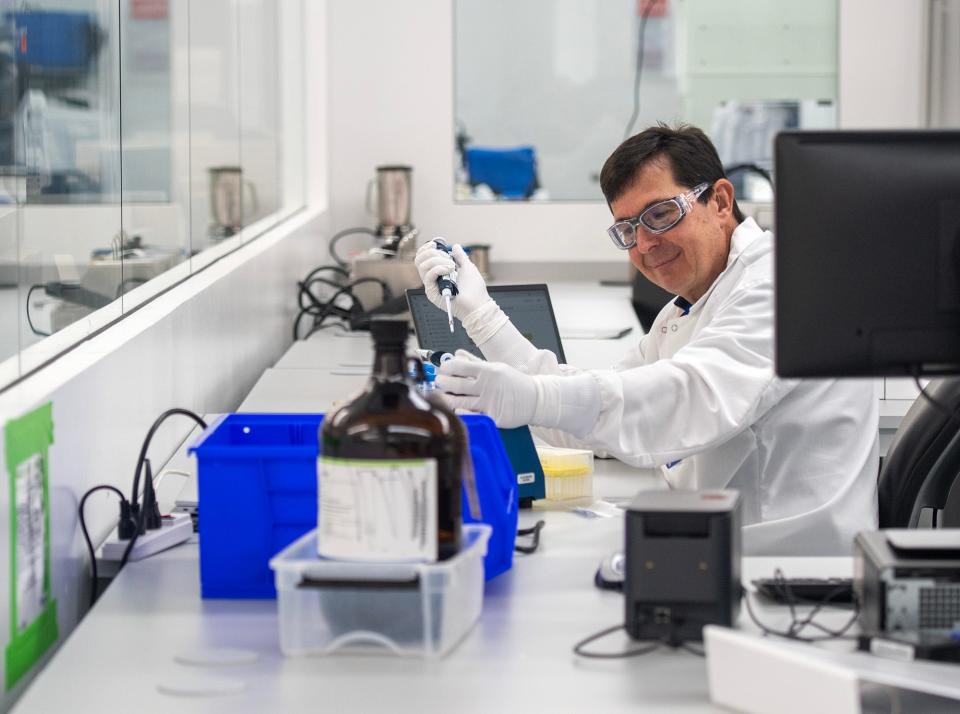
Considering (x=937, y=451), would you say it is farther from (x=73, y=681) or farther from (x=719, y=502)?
(x=73, y=681)

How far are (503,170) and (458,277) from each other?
111 inches

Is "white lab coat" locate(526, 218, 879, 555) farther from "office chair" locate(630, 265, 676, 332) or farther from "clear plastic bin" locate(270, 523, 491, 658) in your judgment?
"office chair" locate(630, 265, 676, 332)

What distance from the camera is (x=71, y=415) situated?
4.61ft

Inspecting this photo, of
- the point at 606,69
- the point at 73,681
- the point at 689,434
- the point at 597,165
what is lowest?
the point at 73,681

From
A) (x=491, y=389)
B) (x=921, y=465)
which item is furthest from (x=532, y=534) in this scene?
(x=921, y=465)

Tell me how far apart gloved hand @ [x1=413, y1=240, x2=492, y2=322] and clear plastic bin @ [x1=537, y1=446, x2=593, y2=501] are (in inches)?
12.6

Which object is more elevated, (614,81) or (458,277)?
(614,81)


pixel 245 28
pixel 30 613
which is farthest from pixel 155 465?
pixel 245 28

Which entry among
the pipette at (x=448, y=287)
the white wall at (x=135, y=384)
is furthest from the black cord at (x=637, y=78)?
the pipette at (x=448, y=287)

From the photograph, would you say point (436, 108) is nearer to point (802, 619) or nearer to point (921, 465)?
point (921, 465)

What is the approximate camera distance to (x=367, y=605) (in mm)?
1157

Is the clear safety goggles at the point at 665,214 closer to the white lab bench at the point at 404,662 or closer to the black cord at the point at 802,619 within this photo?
the white lab bench at the point at 404,662

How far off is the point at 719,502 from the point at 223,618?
503 millimetres

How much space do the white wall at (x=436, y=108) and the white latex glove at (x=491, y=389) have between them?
312 cm
